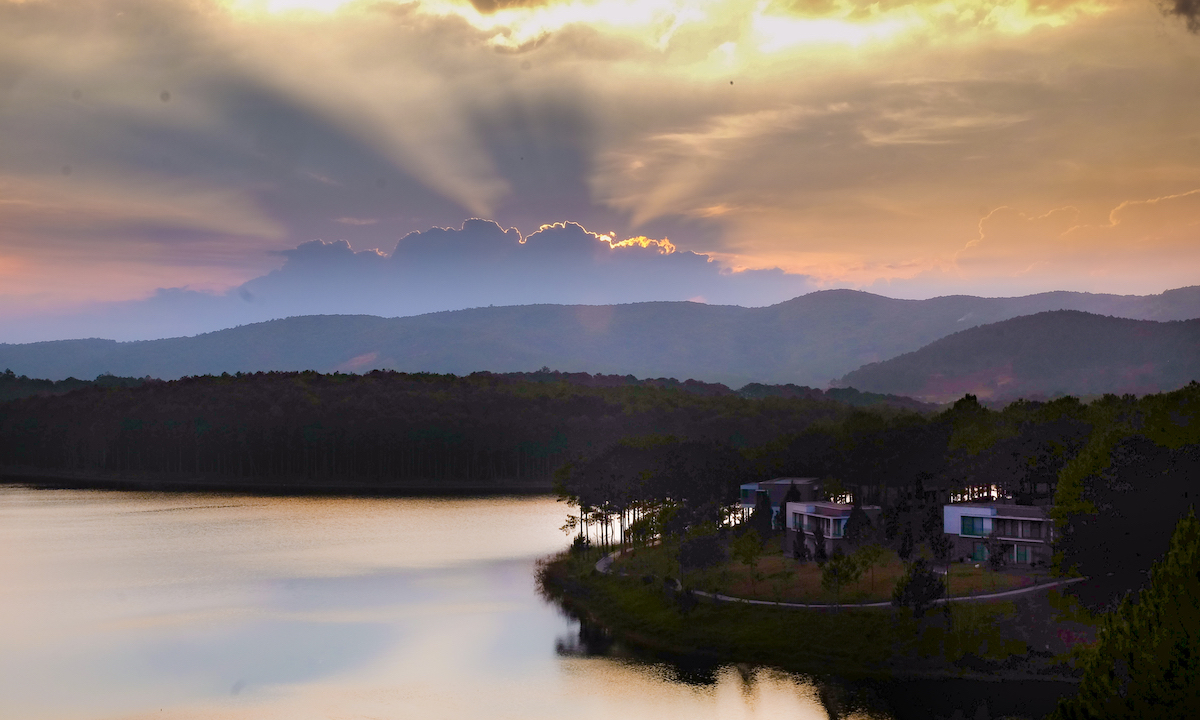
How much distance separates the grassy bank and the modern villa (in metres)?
13.2

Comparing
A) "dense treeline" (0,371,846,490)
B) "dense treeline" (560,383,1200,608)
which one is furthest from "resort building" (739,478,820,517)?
"dense treeline" (0,371,846,490)

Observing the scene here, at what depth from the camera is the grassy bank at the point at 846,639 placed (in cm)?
5406

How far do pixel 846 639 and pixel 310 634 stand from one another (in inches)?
1236

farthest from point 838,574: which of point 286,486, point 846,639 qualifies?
point 286,486

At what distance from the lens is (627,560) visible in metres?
83.0

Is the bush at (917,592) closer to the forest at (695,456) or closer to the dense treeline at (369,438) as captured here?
the forest at (695,456)

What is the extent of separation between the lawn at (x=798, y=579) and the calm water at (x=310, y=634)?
8.69 m

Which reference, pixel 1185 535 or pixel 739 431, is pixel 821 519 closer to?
pixel 1185 535

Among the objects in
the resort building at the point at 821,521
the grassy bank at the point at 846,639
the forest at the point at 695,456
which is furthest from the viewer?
the resort building at the point at 821,521

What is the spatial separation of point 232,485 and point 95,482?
959 inches

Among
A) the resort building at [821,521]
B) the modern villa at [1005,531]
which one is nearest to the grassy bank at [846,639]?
the modern villa at [1005,531]

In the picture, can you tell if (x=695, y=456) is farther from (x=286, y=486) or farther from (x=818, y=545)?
(x=286, y=486)

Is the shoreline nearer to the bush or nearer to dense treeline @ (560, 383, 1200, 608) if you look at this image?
dense treeline @ (560, 383, 1200, 608)

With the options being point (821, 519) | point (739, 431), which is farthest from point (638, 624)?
point (739, 431)
